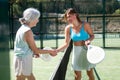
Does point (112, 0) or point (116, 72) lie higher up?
point (112, 0)

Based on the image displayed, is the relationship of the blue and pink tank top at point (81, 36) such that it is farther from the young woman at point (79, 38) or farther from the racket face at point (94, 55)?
the racket face at point (94, 55)

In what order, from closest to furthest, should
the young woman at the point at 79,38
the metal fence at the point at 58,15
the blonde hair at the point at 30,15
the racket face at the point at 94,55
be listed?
the blonde hair at the point at 30,15
the racket face at the point at 94,55
the young woman at the point at 79,38
the metal fence at the point at 58,15

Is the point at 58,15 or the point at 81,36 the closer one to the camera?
the point at 81,36

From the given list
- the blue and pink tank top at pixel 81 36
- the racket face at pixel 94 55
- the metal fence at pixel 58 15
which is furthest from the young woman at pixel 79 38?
the metal fence at pixel 58 15

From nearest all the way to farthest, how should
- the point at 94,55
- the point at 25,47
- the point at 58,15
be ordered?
the point at 25,47 → the point at 94,55 → the point at 58,15

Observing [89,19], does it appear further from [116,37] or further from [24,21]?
[24,21]

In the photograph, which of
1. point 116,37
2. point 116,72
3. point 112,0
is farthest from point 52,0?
point 116,72

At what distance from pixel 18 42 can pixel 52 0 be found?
18.0 meters

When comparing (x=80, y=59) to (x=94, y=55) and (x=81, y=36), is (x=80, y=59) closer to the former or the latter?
(x=81, y=36)

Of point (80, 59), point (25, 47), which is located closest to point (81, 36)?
point (80, 59)

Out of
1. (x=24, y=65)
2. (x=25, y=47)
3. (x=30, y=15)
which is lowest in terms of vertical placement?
(x=24, y=65)

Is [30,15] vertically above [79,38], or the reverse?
[30,15]

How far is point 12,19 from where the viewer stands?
22094mm

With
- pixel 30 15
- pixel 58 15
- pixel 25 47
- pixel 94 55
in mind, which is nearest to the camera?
pixel 30 15
